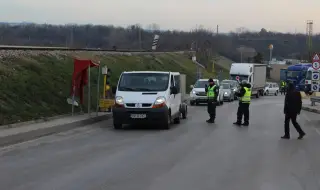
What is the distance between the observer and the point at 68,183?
331 inches

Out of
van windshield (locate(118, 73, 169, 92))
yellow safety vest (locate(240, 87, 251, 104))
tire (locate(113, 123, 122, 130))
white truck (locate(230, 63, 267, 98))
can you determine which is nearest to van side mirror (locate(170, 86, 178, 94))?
van windshield (locate(118, 73, 169, 92))

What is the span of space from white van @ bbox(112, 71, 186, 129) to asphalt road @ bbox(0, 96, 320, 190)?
54 centimetres

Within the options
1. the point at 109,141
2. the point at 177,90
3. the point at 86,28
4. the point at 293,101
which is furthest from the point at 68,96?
the point at 86,28

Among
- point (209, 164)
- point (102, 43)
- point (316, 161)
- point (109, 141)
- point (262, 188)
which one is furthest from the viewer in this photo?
point (102, 43)

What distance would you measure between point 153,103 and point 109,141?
3.43m

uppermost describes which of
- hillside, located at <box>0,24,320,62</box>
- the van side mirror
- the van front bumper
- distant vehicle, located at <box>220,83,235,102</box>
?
hillside, located at <box>0,24,320,62</box>

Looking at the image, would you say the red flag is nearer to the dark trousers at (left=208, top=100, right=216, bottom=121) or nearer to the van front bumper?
the van front bumper

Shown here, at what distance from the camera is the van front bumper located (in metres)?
17.1

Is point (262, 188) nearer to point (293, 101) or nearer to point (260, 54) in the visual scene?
point (293, 101)

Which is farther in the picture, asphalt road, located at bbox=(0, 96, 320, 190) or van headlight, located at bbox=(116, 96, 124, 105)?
van headlight, located at bbox=(116, 96, 124, 105)

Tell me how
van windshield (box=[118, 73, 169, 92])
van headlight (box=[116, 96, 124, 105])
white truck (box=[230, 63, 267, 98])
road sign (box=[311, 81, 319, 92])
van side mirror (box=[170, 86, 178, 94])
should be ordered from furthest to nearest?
white truck (box=[230, 63, 267, 98])
road sign (box=[311, 81, 319, 92])
van side mirror (box=[170, 86, 178, 94])
van windshield (box=[118, 73, 169, 92])
van headlight (box=[116, 96, 124, 105])

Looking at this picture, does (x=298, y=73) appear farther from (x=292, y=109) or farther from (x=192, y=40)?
(x=192, y=40)

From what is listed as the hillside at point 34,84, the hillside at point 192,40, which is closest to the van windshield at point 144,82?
the hillside at point 34,84

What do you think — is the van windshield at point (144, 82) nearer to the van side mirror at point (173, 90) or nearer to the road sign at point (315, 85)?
the van side mirror at point (173, 90)
